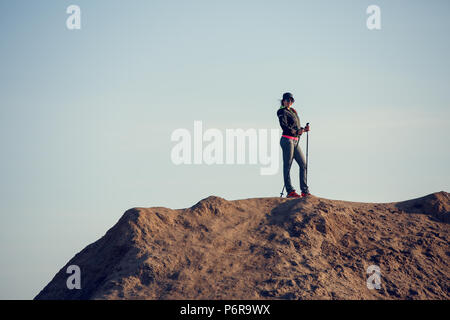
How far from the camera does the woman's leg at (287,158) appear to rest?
16.0 metres

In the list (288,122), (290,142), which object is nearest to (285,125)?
(288,122)

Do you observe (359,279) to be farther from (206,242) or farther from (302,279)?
(206,242)

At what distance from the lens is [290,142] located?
1611 centimetres

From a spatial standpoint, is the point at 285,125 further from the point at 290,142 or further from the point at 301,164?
the point at 301,164

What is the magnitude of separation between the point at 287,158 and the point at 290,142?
17.8 inches

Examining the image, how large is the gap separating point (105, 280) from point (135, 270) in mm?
819

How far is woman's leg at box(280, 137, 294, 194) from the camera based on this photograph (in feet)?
52.6

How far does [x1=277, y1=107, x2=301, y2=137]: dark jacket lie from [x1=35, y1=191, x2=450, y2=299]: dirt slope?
1.93 meters

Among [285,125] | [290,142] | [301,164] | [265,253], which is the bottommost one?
[265,253]

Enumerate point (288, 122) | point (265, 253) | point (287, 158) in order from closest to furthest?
point (265, 253) < point (287, 158) < point (288, 122)

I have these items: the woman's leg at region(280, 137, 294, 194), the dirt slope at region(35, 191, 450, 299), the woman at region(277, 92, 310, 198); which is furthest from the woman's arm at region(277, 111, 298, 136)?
the dirt slope at region(35, 191, 450, 299)

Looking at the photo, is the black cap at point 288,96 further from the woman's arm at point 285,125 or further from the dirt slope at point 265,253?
the dirt slope at point 265,253

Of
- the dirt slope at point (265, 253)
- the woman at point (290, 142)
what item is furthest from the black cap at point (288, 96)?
the dirt slope at point (265, 253)
